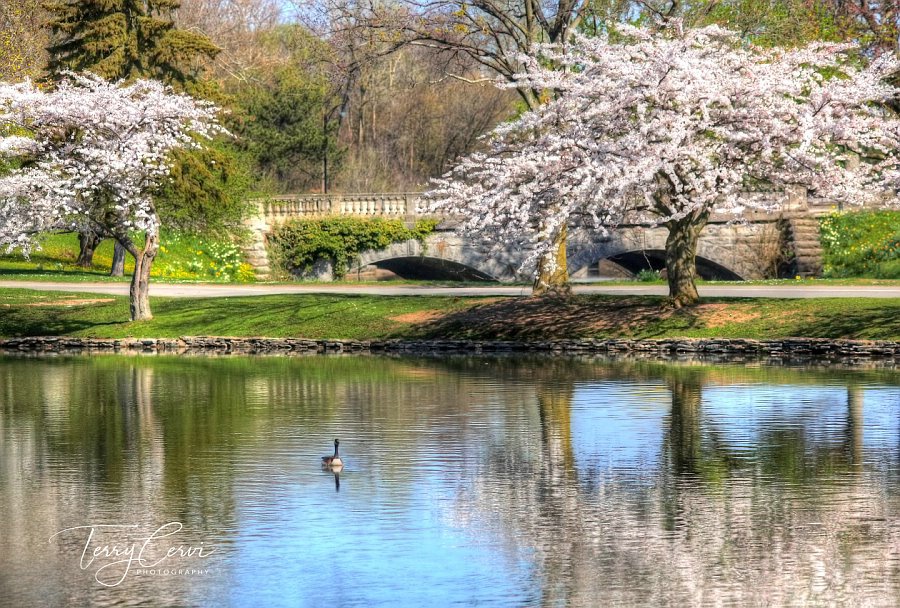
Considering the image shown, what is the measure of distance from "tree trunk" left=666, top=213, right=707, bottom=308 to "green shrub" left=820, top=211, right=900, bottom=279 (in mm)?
18221

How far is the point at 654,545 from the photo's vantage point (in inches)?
520

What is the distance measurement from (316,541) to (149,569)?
1.71 m

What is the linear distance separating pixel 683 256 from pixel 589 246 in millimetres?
18660

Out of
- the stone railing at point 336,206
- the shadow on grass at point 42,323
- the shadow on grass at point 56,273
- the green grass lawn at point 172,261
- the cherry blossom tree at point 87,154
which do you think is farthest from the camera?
the stone railing at point 336,206

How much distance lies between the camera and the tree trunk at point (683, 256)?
113ft

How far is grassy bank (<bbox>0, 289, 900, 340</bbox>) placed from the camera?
33.7 m

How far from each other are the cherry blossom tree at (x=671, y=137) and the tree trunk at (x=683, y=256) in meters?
1.29

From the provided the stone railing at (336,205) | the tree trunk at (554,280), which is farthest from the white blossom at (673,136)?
the stone railing at (336,205)

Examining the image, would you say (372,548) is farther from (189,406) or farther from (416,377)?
(416,377)

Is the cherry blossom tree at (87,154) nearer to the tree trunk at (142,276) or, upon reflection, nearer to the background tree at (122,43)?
the tree trunk at (142,276)

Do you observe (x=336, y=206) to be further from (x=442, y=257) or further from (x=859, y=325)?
(x=859, y=325)

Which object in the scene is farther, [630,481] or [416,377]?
[416,377]

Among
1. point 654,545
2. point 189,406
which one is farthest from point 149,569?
point 189,406

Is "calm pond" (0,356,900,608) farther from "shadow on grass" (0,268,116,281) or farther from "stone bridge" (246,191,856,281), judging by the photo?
"stone bridge" (246,191,856,281)
